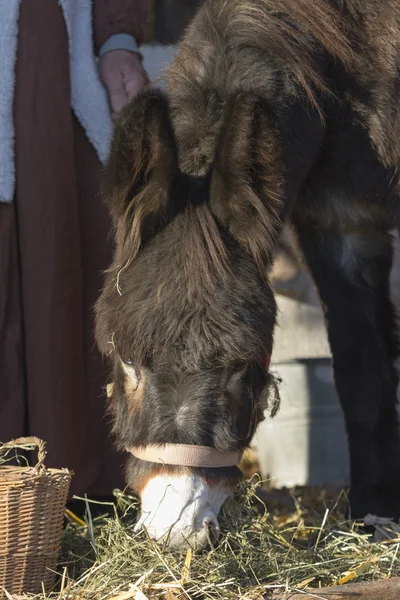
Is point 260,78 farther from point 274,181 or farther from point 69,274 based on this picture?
point 69,274

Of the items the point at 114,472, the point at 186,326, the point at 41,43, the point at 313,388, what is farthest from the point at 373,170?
the point at 313,388

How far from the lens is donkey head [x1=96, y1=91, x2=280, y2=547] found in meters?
1.91

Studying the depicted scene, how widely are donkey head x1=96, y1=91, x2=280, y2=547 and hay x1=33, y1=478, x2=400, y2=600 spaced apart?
87 mm

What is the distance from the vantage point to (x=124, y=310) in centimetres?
200

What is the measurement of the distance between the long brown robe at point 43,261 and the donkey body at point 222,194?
534 millimetres

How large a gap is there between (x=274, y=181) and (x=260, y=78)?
34 cm

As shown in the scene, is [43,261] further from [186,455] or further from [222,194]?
[186,455]

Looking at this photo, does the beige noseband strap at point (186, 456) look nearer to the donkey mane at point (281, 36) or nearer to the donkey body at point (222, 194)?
the donkey body at point (222, 194)

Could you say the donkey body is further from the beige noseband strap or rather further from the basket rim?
the basket rim

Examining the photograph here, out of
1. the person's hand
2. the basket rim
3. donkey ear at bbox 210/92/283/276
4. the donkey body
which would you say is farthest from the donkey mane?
the basket rim

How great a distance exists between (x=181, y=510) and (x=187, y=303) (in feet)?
1.55

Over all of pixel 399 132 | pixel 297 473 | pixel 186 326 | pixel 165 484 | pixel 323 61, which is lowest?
pixel 297 473

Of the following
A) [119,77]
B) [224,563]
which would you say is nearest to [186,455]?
[224,563]

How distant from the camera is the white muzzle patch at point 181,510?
1.85m
